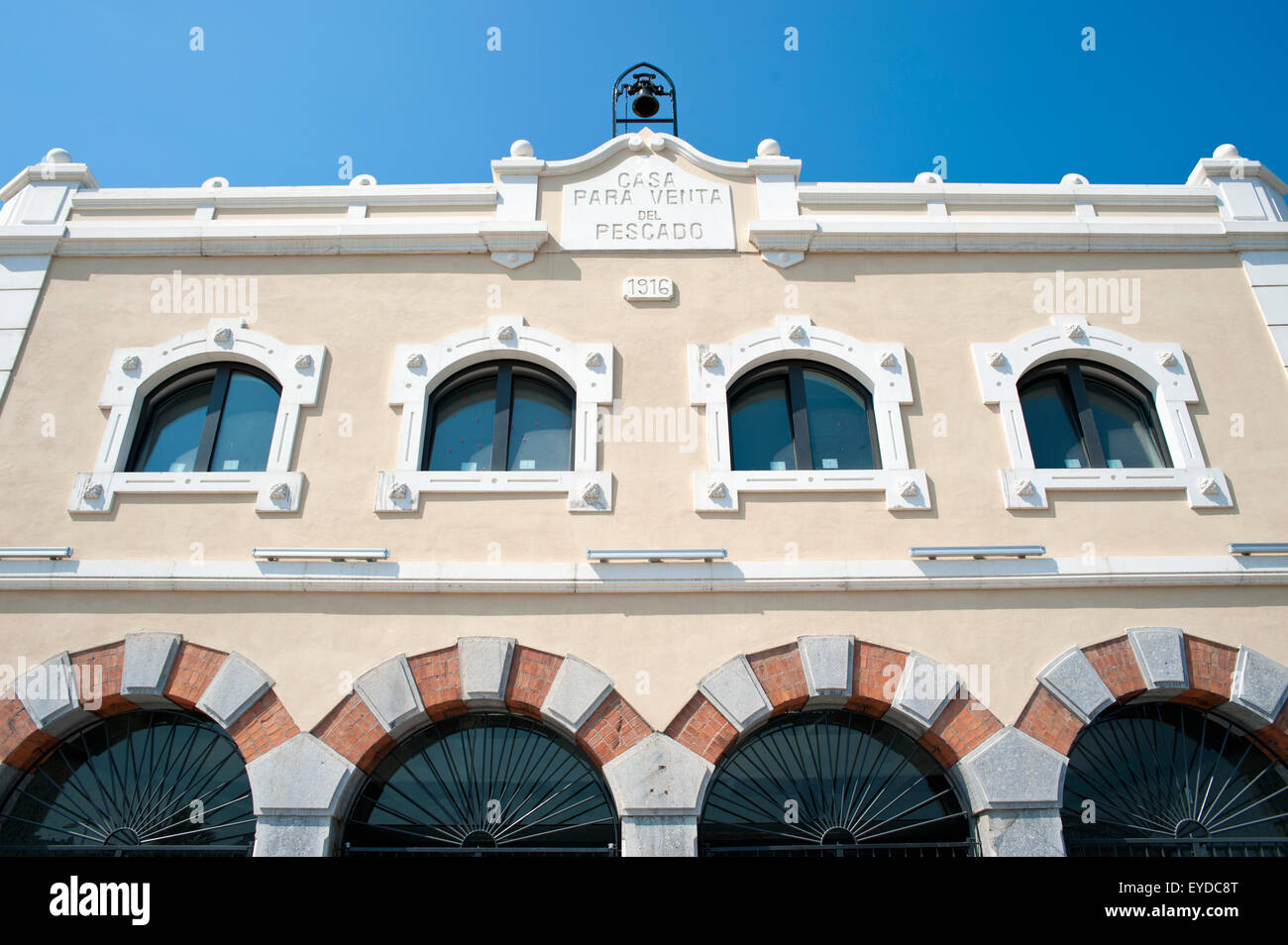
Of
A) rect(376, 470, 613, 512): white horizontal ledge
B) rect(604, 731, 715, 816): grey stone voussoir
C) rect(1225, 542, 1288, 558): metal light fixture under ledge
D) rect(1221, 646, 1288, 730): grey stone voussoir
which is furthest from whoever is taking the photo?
rect(376, 470, 613, 512): white horizontal ledge

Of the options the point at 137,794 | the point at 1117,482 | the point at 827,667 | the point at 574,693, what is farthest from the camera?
the point at 1117,482

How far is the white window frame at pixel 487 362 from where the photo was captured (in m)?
7.82

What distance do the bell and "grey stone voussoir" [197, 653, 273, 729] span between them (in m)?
7.46

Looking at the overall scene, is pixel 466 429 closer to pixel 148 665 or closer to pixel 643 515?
pixel 643 515

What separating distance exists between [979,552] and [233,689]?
6.13 m

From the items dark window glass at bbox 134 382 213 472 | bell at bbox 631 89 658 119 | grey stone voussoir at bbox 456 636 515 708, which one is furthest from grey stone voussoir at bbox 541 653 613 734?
bell at bbox 631 89 658 119

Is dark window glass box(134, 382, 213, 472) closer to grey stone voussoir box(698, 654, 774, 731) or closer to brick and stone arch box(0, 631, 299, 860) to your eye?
brick and stone arch box(0, 631, 299, 860)

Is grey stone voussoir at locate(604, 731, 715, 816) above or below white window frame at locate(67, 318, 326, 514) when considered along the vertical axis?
below

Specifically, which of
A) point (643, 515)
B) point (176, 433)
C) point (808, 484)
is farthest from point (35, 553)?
point (808, 484)

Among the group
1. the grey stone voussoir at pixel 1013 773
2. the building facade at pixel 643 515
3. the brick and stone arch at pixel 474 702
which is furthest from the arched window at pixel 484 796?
the grey stone voussoir at pixel 1013 773

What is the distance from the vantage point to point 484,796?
7199 millimetres

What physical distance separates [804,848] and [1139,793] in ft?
9.14

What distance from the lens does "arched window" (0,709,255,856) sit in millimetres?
7094
